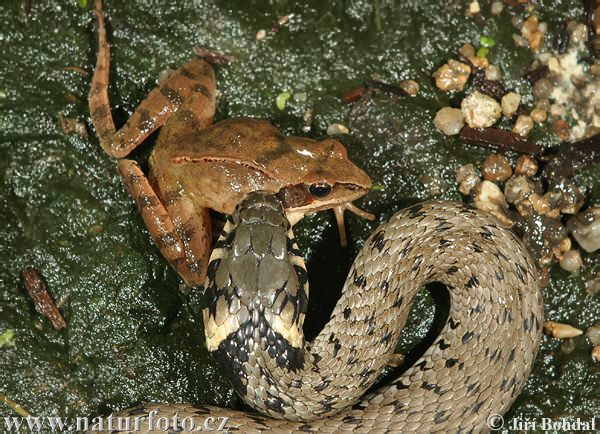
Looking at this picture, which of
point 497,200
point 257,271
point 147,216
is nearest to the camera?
point 257,271

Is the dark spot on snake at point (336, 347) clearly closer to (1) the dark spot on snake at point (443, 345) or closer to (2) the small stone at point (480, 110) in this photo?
(1) the dark spot on snake at point (443, 345)

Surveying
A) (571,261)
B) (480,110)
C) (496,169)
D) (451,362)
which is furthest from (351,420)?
(480,110)

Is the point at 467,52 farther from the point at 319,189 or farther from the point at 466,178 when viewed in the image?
the point at 319,189

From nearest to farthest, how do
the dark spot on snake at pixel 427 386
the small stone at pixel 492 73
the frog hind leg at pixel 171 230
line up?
the dark spot on snake at pixel 427 386 → the frog hind leg at pixel 171 230 → the small stone at pixel 492 73

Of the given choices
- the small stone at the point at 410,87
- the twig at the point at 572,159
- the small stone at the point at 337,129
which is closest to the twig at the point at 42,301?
the small stone at the point at 337,129

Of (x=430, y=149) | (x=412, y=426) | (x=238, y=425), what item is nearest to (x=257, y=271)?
(x=238, y=425)

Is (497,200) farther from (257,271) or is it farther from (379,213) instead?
(257,271)

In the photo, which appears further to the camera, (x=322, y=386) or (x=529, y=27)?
(x=529, y=27)
